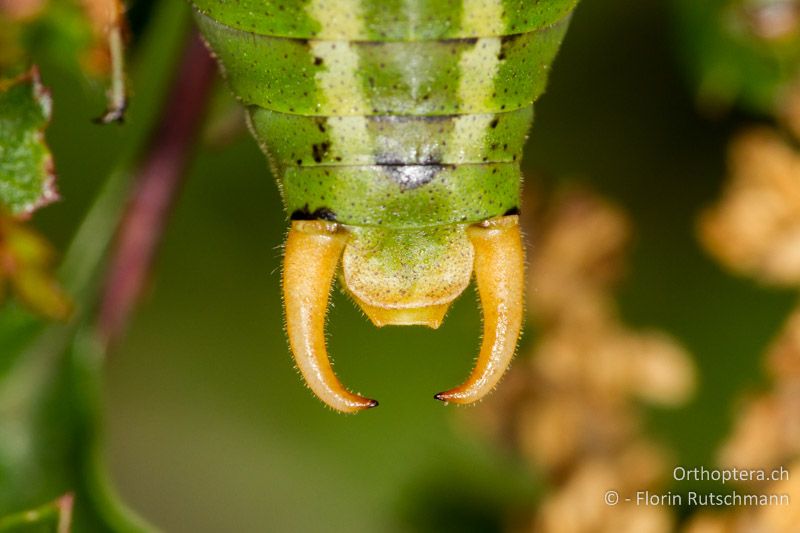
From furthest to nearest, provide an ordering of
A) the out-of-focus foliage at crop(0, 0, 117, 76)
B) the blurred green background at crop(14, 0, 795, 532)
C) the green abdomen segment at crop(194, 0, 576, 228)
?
the blurred green background at crop(14, 0, 795, 532) < the out-of-focus foliage at crop(0, 0, 117, 76) < the green abdomen segment at crop(194, 0, 576, 228)

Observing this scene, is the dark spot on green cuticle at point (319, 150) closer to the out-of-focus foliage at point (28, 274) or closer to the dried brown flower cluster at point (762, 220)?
the out-of-focus foliage at point (28, 274)

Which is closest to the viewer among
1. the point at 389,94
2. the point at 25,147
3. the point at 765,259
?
the point at 389,94

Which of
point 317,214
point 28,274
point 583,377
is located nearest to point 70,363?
point 28,274

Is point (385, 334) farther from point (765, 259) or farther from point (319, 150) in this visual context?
point (319, 150)

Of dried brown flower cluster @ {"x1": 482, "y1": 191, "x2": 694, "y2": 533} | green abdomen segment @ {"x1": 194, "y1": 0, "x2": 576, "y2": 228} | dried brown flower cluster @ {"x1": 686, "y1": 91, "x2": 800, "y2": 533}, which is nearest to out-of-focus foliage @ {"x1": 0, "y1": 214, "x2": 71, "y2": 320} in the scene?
green abdomen segment @ {"x1": 194, "y1": 0, "x2": 576, "y2": 228}

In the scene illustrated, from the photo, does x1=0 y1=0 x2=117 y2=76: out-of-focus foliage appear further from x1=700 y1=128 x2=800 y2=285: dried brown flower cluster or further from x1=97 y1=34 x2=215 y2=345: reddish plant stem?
x1=700 y1=128 x2=800 y2=285: dried brown flower cluster

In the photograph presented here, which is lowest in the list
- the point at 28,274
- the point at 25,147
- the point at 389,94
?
the point at 28,274
